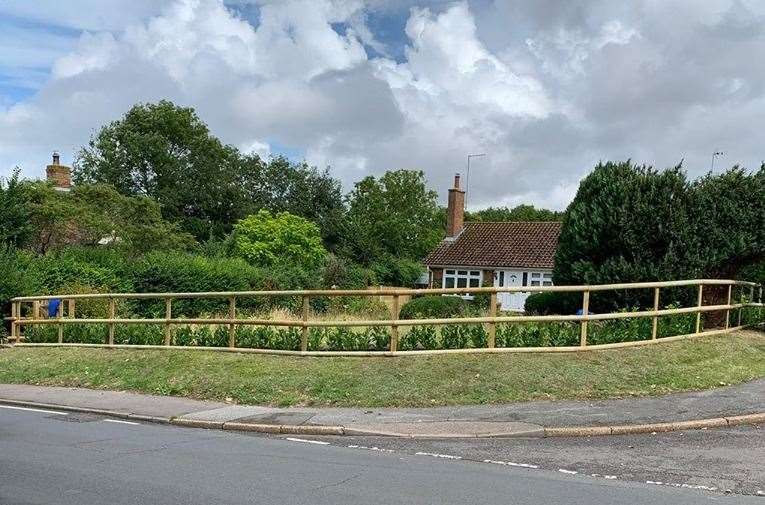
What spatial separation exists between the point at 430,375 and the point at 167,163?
183ft

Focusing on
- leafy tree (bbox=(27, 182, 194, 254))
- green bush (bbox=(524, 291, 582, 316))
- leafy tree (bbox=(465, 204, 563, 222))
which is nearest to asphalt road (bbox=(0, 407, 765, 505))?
green bush (bbox=(524, 291, 582, 316))

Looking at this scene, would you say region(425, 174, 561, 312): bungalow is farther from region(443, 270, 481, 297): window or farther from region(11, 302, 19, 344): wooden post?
region(11, 302, 19, 344): wooden post

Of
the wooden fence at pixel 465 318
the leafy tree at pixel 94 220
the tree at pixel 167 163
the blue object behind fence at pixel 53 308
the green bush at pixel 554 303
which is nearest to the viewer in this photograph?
the wooden fence at pixel 465 318

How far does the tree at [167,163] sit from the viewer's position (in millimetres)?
61844

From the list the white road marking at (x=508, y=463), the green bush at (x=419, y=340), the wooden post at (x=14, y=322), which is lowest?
the wooden post at (x=14, y=322)

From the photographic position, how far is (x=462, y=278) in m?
46.9

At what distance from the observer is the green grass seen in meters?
11.3

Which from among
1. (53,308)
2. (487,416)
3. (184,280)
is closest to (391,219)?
(184,280)

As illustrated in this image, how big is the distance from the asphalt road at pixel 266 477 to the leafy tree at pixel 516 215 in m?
86.2

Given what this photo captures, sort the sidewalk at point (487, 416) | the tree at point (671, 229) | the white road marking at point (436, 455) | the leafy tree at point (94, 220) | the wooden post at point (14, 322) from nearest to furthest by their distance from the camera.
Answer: the white road marking at point (436, 455), the sidewalk at point (487, 416), the tree at point (671, 229), the wooden post at point (14, 322), the leafy tree at point (94, 220)

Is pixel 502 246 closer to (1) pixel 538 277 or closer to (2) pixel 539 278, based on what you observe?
(1) pixel 538 277

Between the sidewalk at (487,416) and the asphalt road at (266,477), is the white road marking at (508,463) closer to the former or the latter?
the asphalt road at (266,477)

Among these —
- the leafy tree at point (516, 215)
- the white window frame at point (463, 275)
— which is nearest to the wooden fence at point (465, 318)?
the white window frame at point (463, 275)

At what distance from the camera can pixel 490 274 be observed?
45.9 m
